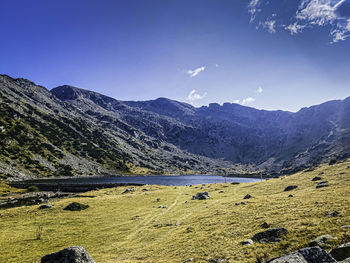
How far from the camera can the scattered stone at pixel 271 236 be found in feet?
68.1

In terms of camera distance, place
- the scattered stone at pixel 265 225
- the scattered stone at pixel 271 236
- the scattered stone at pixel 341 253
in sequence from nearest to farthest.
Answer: the scattered stone at pixel 341 253 → the scattered stone at pixel 271 236 → the scattered stone at pixel 265 225

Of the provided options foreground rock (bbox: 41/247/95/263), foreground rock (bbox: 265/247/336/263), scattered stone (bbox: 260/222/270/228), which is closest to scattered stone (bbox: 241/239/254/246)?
scattered stone (bbox: 260/222/270/228)

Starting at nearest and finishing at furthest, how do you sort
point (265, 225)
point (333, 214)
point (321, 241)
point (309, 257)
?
point (309, 257)
point (321, 241)
point (333, 214)
point (265, 225)

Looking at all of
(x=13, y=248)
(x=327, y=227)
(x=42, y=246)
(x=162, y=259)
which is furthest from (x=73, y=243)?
(x=327, y=227)

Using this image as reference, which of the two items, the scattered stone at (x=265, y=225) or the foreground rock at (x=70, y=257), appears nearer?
the foreground rock at (x=70, y=257)

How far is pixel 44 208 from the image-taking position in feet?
187

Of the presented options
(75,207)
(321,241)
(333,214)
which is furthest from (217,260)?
(75,207)

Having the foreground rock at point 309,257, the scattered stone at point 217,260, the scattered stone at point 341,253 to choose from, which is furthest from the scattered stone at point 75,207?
the scattered stone at point 341,253

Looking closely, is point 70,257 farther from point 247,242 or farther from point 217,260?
point 247,242

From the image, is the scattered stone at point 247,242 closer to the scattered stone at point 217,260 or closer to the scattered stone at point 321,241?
the scattered stone at point 217,260

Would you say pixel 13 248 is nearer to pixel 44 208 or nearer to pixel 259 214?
pixel 44 208

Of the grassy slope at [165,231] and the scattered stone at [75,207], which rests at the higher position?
the grassy slope at [165,231]

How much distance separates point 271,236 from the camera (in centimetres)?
2161

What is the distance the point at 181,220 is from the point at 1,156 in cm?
19460
